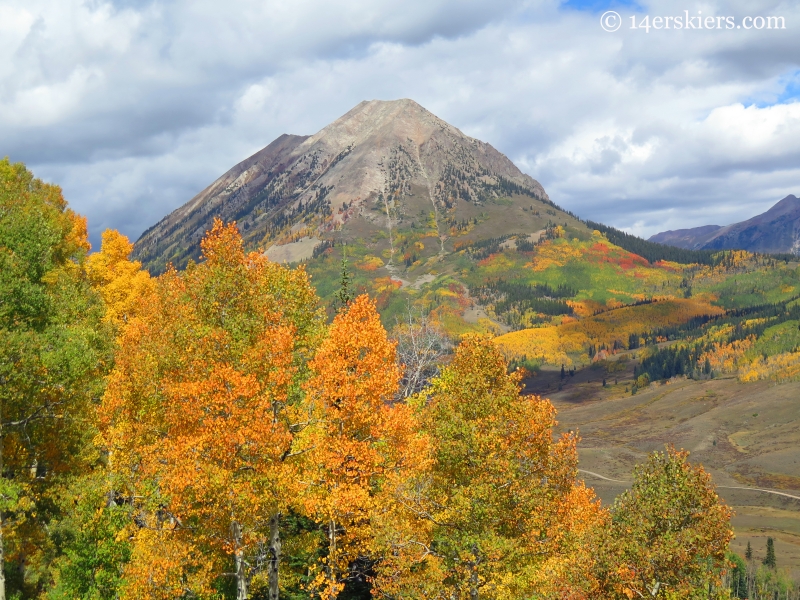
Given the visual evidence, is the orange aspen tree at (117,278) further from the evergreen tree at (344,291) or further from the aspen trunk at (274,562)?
the aspen trunk at (274,562)

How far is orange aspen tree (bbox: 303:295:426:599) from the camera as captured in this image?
24.8 metres

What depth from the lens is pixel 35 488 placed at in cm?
2727

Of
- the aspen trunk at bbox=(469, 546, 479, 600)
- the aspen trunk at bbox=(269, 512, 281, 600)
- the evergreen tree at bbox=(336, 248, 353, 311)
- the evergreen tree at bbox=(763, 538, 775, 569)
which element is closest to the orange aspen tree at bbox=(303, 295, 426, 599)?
the aspen trunk at bbox=(269, 512, 281, 600)

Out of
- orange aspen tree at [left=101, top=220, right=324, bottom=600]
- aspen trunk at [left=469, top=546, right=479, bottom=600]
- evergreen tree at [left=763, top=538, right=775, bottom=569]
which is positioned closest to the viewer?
orange aspen tree at [left=101, top=220, right=324, bottom=600]

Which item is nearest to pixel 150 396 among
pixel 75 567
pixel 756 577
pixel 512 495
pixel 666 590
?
pixel 75 567

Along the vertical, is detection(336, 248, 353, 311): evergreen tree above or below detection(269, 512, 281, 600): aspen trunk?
above

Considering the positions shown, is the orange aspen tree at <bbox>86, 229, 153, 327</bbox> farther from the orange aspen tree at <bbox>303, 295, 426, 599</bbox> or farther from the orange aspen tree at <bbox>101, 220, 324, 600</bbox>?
the orange aspen tree at <bbox>303, 295, 426, 599</bbox>

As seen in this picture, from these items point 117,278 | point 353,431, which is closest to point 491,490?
point 353,431

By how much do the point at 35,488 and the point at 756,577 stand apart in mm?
170148

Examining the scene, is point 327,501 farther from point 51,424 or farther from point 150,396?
point 51,424

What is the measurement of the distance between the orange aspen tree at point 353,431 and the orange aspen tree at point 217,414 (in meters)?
1.29

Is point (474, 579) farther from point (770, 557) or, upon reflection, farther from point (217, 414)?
point (770, 557)

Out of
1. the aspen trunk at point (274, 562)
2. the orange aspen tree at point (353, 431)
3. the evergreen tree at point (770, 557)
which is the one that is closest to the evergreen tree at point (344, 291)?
the orange aspen tree at point (353, 431)

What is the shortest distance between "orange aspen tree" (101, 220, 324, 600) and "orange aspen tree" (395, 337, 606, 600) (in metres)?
6.57
